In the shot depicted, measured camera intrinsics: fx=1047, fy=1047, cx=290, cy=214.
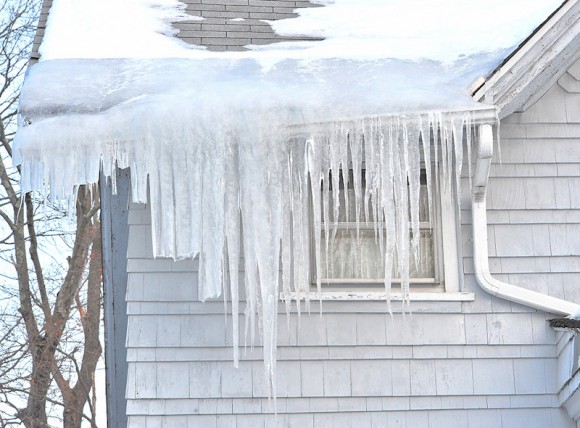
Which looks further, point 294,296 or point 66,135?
point 294,296

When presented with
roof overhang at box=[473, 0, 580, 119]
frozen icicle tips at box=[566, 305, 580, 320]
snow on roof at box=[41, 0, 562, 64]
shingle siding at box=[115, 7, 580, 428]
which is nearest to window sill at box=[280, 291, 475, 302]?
shingle siding at box=[115, 7, 580, 428]

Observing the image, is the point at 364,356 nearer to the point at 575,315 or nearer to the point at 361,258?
the point at 361,258

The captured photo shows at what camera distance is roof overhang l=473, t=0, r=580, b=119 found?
7.18 metres

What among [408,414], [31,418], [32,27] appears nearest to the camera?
[408,414]

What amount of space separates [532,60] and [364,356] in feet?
7.81

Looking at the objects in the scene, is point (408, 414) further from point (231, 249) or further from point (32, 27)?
point (32, 27)

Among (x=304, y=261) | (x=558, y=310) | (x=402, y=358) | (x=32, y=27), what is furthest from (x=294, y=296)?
(x=32, y=27)

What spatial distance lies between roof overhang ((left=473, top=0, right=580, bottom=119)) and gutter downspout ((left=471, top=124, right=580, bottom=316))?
0.49 m

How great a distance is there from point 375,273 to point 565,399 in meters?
1.60

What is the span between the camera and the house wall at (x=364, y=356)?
731 centimetres

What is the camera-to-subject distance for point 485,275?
24.6 ft

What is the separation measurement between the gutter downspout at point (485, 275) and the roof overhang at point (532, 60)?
0.49 metres

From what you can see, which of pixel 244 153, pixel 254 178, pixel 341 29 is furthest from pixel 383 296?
pixel 341 29

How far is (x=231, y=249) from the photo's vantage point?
7066mm
